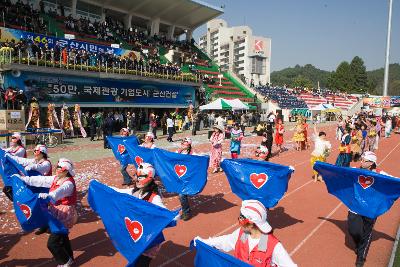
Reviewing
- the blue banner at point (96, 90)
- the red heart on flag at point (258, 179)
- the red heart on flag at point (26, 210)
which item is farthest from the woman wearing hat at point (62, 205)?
the blue banner at point (96, 90)

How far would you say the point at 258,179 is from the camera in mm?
6551

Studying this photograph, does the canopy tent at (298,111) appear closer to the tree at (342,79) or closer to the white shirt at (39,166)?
the tree at (342,79)

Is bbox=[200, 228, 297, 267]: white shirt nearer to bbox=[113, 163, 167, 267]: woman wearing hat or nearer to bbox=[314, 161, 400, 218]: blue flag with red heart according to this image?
bbox=[113, 163, 167, 267]: woman wearing hat

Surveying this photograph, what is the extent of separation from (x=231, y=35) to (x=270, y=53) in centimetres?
1785

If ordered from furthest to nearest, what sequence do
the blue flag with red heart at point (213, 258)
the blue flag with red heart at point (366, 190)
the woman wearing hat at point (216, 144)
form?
the woman wearing hat at point (216, 144), the blue flag with red heart at point (366, 190), the blue flag with red heart at point (213, 258)

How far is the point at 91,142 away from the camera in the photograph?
789 inches

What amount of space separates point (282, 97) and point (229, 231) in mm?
43749

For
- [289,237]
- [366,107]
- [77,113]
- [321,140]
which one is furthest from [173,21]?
[289,237]

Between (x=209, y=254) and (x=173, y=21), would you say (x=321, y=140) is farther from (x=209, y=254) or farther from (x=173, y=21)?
(x=173, y=21)

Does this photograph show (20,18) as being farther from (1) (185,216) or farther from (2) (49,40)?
(1) (185,216)

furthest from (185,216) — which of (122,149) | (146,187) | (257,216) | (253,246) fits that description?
(257,216)

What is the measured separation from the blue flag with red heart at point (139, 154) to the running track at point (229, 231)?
130 centimetres

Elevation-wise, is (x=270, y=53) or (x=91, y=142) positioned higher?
(x=270, y=53)

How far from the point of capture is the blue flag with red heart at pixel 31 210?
4.94 metres
